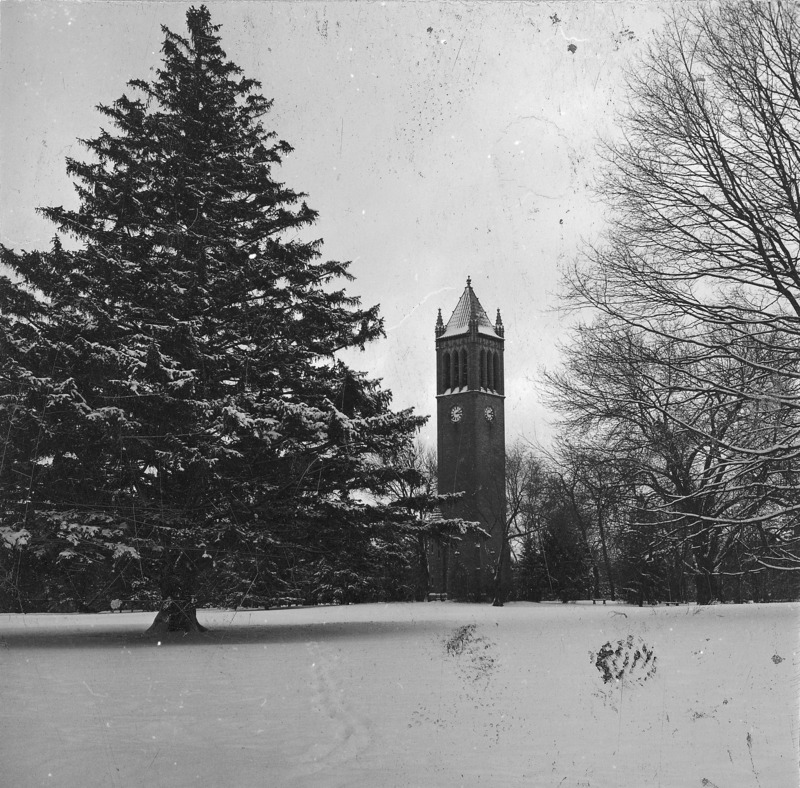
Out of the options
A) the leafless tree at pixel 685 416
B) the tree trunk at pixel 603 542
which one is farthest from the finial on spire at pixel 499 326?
the leafless tree at pixel 685 416

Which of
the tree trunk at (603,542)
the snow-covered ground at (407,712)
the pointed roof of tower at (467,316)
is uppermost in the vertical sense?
the pointed roof of tower at (467,316)

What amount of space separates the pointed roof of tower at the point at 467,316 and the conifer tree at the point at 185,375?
47076 mm

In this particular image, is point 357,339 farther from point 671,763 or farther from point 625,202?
point 671,763

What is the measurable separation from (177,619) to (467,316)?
51.9m

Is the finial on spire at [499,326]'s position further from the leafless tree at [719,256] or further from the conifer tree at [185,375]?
the leafless tree at [719,256]

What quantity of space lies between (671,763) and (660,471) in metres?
5.81

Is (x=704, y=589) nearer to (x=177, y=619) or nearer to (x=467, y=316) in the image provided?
(x=177, y=619)

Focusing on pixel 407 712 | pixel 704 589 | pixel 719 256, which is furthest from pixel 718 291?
pixel 704 589

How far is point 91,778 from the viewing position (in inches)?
272

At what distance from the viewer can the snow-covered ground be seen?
23.5 ft

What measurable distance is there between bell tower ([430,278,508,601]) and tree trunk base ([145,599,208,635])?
43.7 metres

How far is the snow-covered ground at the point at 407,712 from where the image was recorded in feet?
23.5

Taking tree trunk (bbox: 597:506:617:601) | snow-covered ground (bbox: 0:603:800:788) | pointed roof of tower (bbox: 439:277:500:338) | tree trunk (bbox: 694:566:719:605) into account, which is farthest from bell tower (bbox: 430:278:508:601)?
snow-covered ground (bbox: 0:603:800:788)

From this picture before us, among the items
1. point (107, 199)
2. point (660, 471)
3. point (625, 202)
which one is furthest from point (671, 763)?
point (107, 199)
